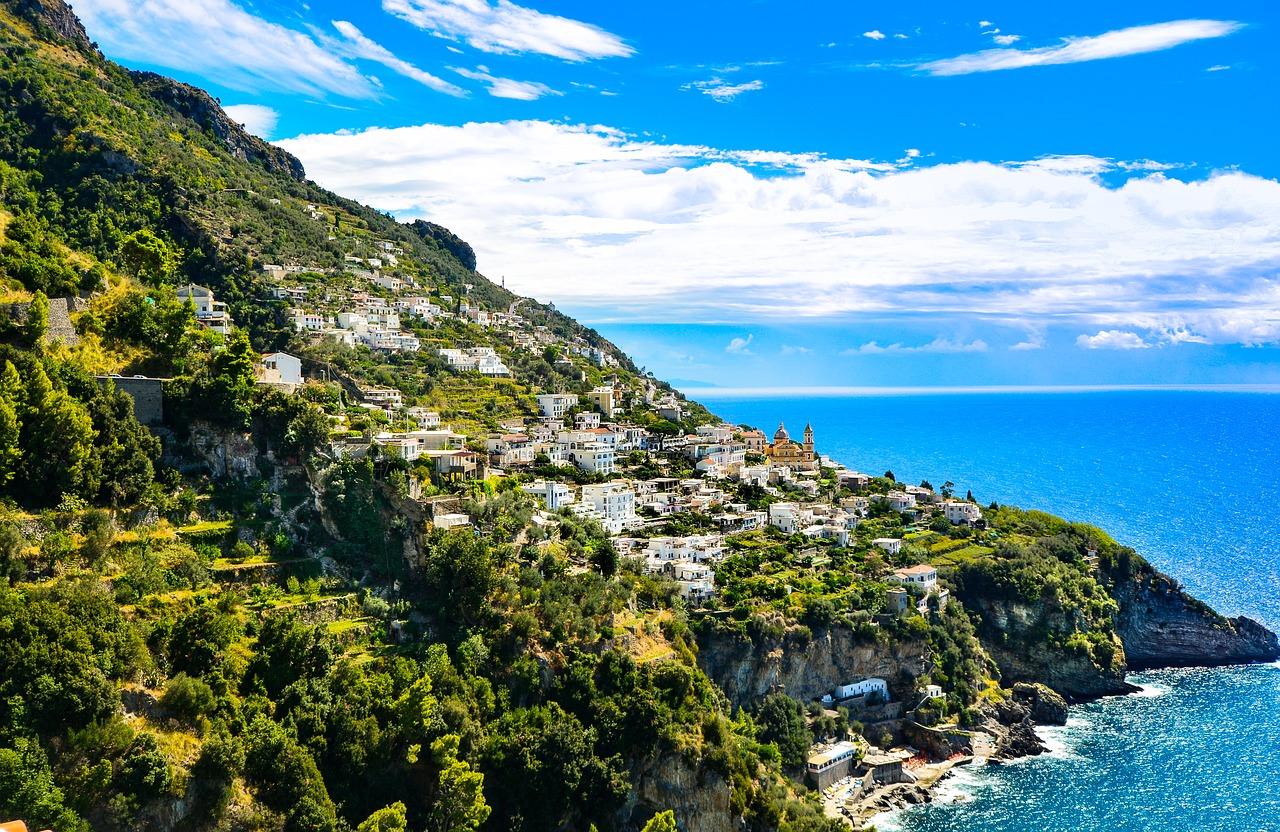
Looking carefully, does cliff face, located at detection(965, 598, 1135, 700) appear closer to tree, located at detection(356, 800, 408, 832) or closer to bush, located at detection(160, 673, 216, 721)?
Answer: tree, located at detection(356, 800, 408, 832)

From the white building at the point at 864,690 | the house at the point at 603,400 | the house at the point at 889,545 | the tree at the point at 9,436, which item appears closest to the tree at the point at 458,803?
the tree at the point at 9,436

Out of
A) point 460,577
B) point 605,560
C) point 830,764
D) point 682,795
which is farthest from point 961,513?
point 460,577

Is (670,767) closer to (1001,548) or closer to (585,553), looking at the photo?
(585,553)

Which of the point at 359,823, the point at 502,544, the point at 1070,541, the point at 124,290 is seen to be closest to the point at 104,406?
the point at 124,290

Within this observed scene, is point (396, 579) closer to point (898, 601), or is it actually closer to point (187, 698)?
point (187, 698)

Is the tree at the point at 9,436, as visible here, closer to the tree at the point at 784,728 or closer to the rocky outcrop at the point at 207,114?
the tree at the point at 784,728
